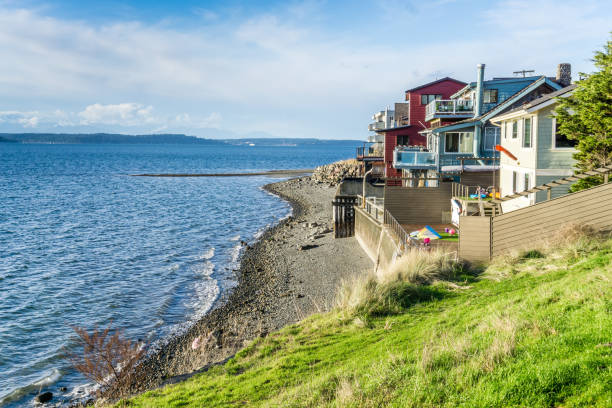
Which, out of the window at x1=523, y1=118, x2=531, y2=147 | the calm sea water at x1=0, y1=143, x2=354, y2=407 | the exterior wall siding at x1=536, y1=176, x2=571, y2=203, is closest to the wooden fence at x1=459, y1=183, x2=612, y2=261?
the exterior wall siding at x1=536, y1=176, x2=571, y2=203

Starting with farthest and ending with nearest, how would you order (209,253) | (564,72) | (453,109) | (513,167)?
(453,109) < (209,253) < (564,72) < (513,167)

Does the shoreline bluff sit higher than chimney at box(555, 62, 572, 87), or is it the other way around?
chimney at box(555, 62, 572, 87)

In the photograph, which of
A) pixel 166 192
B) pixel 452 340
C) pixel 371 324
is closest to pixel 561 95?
pixel 371 324

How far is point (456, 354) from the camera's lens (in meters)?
8.05

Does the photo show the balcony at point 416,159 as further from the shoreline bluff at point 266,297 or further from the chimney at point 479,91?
the shoreline bluff at point 266,297

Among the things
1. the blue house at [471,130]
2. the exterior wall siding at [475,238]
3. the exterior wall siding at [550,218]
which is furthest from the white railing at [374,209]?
the exterior wall siding at [550,218]

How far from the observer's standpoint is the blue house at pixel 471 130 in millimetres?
32656

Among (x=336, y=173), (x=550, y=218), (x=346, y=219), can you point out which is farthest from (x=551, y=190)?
(x=336, y=173)

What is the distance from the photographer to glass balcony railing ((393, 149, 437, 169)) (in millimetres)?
36156

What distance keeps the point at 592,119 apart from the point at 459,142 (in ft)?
54.9

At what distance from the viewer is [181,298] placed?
24047mm

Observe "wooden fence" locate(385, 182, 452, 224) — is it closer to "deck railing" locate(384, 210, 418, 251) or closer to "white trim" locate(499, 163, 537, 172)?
"white trim" locate(499, 163, 537, 172)

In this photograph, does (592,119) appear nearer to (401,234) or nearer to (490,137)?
(401,234)

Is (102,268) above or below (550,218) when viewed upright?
below
